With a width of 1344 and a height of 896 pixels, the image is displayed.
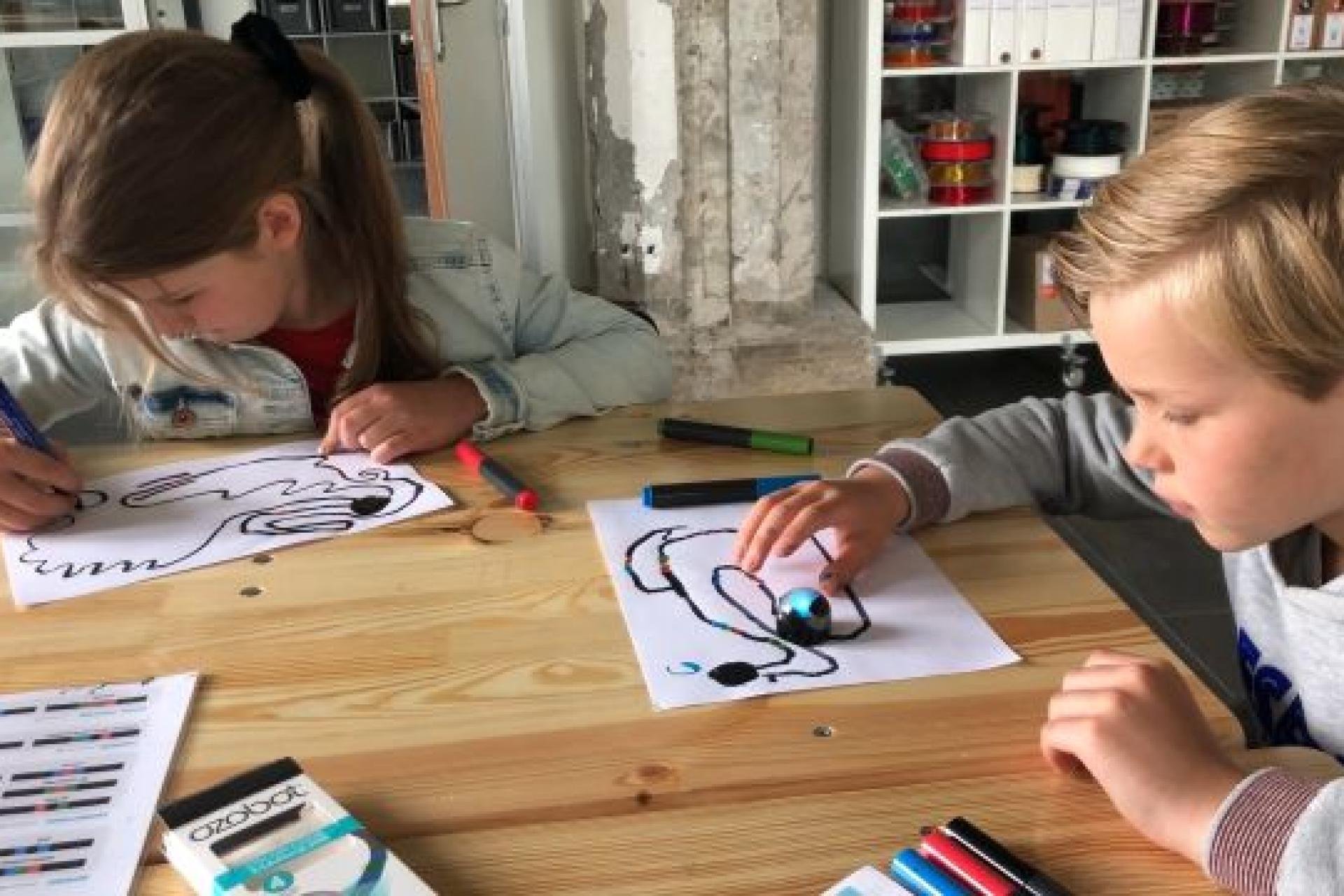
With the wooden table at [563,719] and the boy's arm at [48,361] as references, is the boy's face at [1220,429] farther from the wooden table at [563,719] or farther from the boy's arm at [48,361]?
the boy's arm at [48,361]

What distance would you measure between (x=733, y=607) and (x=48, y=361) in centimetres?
75

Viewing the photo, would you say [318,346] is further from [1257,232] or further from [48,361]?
[1257,232]

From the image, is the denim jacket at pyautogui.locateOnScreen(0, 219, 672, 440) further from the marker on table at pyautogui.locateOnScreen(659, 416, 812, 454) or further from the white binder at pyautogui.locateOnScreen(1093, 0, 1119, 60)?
the white binder at pyautogui.locateOnScreen(1093, 0, 1119, 60)

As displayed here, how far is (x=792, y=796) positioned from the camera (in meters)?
0.60

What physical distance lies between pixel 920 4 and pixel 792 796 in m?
2.22

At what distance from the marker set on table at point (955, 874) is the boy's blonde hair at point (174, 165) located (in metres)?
0.73

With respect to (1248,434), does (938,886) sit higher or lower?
lower

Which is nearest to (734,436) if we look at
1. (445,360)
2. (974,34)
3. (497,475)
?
(497,475)

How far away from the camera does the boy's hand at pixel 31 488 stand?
92cm

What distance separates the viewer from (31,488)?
939 millimetres

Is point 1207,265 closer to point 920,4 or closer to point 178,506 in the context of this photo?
point 178,506

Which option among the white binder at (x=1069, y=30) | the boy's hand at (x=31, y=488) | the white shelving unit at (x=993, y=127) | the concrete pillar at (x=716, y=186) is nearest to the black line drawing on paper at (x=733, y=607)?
the boy's hand at (x=31, y=488)

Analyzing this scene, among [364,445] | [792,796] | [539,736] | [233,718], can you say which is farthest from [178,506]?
[792,796]

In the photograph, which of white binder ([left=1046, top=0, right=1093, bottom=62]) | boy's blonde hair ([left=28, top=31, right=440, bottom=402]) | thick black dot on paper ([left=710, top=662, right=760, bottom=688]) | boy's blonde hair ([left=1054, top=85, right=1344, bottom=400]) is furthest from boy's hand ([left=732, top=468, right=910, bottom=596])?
white binder ([left=1046, top=0, right=1093, bottom=62])
